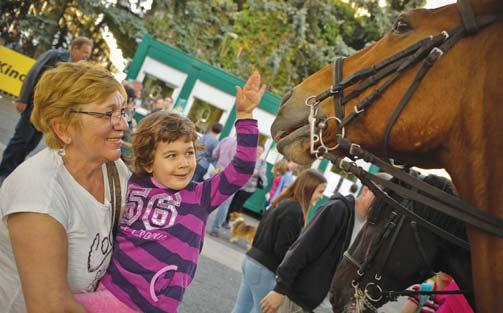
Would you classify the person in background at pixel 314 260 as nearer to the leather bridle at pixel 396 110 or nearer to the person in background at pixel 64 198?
the leather bridle at pixel 396 110

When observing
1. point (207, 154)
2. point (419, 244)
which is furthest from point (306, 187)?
point (207, 154)

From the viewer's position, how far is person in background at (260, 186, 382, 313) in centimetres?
314

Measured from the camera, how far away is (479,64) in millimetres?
1832

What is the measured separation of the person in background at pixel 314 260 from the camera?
10.3 ft

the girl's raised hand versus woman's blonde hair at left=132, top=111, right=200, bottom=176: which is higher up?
the girl's raised hand

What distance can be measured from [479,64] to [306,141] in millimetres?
751

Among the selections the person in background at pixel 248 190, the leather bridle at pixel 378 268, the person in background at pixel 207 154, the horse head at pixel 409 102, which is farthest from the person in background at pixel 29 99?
the leather bridle at pixel 378 268

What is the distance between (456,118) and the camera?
1887 mm

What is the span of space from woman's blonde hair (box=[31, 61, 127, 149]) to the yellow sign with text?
42.9ft

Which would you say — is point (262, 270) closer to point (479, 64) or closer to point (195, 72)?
point (479, 64)

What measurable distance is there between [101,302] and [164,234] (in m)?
0.38

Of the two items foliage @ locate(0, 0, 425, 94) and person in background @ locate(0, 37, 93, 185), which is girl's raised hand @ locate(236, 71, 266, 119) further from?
foliage @ locate(0, 0, 425, 94)

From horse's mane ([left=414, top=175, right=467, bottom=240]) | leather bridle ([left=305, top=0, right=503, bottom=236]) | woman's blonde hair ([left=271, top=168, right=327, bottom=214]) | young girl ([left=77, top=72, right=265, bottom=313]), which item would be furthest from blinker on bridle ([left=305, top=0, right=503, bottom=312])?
woman's blonde hair ([left=271, top=168, right=327, bottom=214])

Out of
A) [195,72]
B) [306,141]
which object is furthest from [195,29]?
[306,141]
